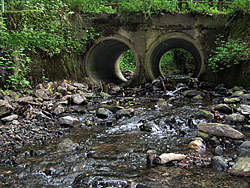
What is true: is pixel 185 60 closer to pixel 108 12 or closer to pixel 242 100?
pixel 108 12

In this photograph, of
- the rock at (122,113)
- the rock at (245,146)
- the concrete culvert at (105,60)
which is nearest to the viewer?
the rock at (245,146)

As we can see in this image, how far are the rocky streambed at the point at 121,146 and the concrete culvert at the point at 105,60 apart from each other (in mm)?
4022

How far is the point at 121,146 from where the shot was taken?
10.0 ft

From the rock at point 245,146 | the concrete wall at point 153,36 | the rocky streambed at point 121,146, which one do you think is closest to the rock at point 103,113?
the rocky streambed at point 121,146

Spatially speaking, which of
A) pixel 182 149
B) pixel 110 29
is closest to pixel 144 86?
pixel 110 29

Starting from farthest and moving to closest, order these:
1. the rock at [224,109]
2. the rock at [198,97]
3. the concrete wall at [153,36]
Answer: the concrete wall at [153,36], the rock at [198,97], the rock at [224,109]

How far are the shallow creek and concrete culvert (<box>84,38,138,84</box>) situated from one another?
5.80m

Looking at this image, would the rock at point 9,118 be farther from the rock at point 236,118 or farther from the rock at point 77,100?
the rock at point 236,118

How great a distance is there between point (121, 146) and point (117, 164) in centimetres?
57

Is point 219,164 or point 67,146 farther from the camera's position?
point 67,146

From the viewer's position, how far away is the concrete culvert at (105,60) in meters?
9.30

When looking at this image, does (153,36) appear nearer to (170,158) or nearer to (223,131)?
(223,131)

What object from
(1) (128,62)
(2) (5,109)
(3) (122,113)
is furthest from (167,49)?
(2) (5,109)

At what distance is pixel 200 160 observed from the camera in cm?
246
